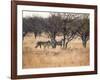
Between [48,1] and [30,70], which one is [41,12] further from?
[30,70]

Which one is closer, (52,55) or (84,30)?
(52,55)

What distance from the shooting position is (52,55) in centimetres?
205

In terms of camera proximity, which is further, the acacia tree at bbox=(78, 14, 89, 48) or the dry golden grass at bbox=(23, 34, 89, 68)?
the acacia tree at bbox=(78, 14, 89, 48)

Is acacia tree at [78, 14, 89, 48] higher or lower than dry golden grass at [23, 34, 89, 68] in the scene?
higher

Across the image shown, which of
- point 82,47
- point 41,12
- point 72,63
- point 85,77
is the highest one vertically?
point 41,12

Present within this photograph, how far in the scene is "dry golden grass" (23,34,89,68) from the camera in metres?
1.97

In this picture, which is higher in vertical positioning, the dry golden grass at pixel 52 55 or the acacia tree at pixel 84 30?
the acacia tree at pixel 84 30

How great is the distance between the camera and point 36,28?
6.56ft

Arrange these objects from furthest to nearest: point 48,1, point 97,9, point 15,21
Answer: point 97,9, point 48,1, point 15,21

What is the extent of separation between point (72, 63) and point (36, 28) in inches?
20.6

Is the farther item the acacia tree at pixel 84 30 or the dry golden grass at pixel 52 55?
the acacia tree at pixel 84 30

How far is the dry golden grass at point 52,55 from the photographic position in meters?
1.97

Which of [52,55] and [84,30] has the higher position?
[84,30]

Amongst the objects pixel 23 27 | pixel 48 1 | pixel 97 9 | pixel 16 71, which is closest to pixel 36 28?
pixel 23 27
